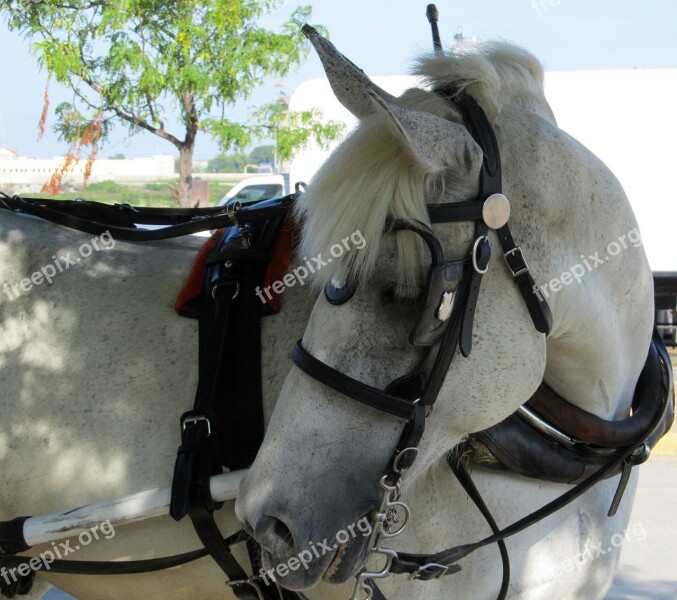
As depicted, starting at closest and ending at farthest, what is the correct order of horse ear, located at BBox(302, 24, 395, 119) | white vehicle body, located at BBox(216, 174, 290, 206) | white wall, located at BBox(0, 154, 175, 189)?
horse ear, located at BBox(302, 24, 395, 119)
white vehicle body, located at BBox(216, 174, 290, 206)
white wall, located at BBox(0, 154, 175, 189)

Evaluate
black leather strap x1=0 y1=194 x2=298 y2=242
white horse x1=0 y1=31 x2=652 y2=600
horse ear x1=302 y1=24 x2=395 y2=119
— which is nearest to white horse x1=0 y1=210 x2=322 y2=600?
white horse x1=0 y1=31 x2=652 y2=600

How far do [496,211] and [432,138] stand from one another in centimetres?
21

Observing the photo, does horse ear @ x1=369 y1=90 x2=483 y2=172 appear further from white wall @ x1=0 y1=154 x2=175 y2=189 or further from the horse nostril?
white wall @ x1=0 y1=154 x2=175 y2=189

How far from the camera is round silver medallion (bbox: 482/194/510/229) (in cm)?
152

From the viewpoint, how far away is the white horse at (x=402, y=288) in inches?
58.0

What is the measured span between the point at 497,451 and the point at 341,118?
6489 millimetres

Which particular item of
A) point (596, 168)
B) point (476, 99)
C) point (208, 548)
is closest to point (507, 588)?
point (208, 548)

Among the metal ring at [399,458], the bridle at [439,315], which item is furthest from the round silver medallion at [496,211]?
the metal ring at [399,458]

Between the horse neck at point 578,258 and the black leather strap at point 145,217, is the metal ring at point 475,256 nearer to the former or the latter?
the horse neck at point 578,258

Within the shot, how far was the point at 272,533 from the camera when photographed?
1.49 metres

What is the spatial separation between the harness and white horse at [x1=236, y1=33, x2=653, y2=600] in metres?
0.03

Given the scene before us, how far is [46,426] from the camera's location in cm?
204

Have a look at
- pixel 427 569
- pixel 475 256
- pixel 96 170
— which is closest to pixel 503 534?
pixel 427 569

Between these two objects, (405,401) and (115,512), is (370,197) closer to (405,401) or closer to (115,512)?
(405,401)
